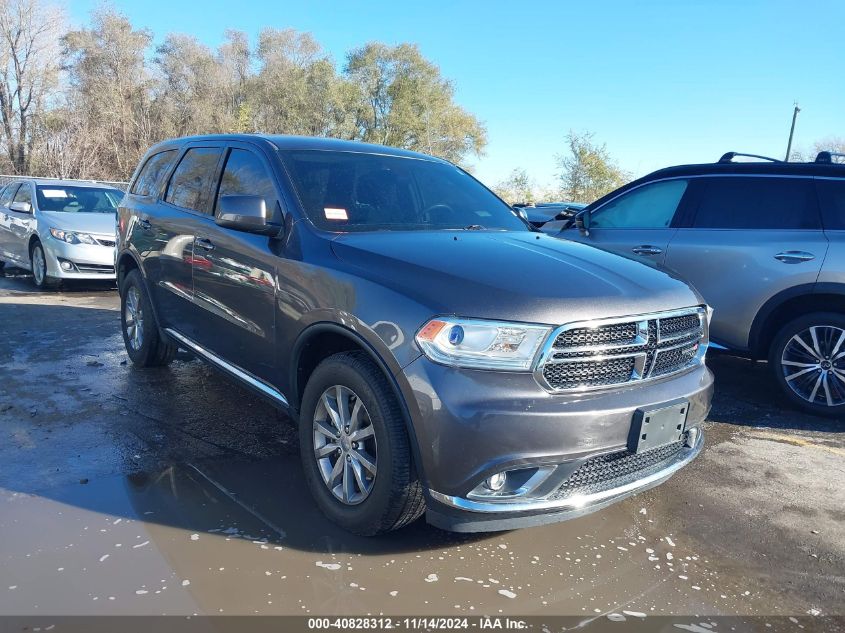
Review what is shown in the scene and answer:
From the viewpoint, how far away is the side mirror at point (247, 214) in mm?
3311

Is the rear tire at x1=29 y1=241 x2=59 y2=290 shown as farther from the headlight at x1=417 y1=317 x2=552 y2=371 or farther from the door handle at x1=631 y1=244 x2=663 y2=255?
the headlight at x1=417 y1=317 x2=552 y2=371

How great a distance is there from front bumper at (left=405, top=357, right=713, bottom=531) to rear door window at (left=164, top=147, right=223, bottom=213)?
99.9 inches

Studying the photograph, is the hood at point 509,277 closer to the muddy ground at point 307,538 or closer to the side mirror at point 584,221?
the muddy ground at point 307,538

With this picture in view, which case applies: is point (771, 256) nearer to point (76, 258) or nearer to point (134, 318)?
point (134, 318)

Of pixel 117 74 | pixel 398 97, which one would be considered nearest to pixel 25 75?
pixel 117 74

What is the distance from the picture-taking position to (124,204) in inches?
224

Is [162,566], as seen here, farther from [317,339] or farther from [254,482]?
[317,339]

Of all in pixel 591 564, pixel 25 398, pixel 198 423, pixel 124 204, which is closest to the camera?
pixel 591 564

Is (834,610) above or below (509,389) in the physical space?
below

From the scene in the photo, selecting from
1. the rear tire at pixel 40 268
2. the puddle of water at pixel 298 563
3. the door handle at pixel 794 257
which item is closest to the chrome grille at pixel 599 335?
the puddle of water at pixel 298 563

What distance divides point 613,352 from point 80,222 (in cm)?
912

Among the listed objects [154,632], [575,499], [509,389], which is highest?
[509,389]

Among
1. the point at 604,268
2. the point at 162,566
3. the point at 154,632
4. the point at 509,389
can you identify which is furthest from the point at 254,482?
the point at 604,268

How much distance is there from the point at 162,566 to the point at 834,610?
2.74 metres
